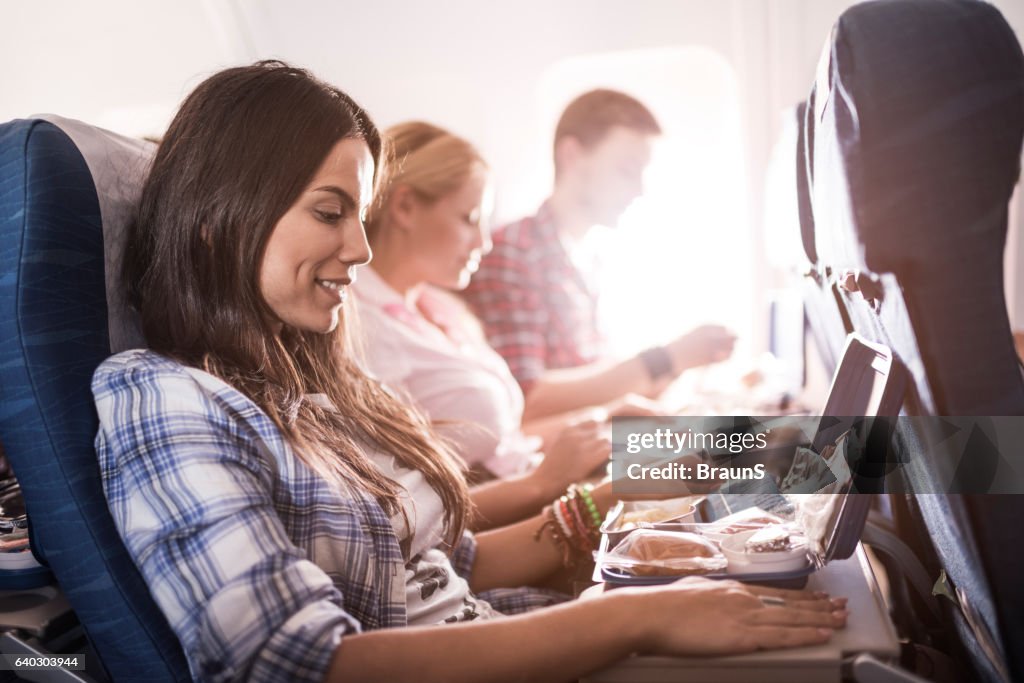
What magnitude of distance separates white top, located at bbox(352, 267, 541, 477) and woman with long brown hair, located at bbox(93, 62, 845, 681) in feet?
1.76

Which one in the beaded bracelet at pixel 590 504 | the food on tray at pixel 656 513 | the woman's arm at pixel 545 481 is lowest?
the woman's arm at pixel 545 481

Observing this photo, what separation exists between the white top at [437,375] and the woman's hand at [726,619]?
97 cm

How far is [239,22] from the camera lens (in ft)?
10.6

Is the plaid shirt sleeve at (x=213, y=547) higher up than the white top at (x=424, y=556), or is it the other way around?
the plaid shirt sleeve at (x=213, y=547)

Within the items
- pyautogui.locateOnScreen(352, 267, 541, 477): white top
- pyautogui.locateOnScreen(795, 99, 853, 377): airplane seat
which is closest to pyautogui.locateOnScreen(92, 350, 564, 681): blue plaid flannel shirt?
pyautogui.locateOnScreen(795, 99, 853, 377): airplane seat

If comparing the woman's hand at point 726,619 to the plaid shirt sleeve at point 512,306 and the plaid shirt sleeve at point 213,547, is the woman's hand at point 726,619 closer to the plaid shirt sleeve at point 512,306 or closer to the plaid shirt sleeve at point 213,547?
the plaid shirt sleeve at point 213,547

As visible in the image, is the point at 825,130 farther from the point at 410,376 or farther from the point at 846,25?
the point at 410,376

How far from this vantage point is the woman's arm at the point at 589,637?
76 centimetres

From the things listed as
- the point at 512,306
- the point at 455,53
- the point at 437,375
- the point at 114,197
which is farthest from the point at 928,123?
the point at 455,53

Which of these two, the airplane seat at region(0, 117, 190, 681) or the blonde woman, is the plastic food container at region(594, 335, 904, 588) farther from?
the blonde woman

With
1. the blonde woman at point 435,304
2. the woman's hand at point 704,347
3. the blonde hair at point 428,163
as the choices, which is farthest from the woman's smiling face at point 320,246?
the woman's hand at point 704,347

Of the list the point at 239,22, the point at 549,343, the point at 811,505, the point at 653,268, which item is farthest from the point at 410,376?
the point at 239,22

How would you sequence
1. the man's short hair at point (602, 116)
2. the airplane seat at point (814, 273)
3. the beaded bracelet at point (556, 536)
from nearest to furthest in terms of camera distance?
1. the airplane seat at point (814, 273)
2. the beaded bracelet at point (556, 536)
3. the man's short hair at point (602, 116)

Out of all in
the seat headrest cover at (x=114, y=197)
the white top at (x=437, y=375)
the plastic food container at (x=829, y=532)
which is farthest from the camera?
the white top at (x=437, y=375)
